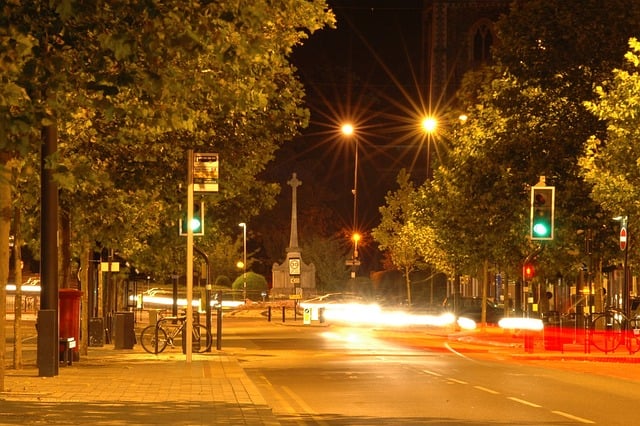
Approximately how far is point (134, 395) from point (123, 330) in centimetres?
1688

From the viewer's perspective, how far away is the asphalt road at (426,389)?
1759cm

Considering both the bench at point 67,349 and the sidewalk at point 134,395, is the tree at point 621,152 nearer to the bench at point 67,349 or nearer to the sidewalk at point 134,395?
the sidewalk at point 134,395

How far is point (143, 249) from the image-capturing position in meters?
39.9

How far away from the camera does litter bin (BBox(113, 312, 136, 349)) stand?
36.0 m

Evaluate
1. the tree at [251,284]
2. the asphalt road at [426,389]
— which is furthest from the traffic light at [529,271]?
the tree at [251,284]

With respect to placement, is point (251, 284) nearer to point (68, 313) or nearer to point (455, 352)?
point (455, 352)

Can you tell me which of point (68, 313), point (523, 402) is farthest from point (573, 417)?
point (68, 313)

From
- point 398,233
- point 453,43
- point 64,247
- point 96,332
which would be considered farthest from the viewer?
point 453,43

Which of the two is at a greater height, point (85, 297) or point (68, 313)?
point (85, 297)

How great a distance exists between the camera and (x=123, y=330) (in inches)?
1420

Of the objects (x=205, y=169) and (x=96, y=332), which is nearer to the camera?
(x=205, y=169)

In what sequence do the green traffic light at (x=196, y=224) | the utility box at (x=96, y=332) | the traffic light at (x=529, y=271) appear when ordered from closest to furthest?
1. the green traffic light at (x=196, y=224)
2. the utility box at (x=96, y=332)
3. the traffic light at (x=529, y=271)

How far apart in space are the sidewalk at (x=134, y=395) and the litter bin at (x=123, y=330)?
24.3 feet

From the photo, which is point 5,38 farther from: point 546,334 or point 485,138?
point 485,138
